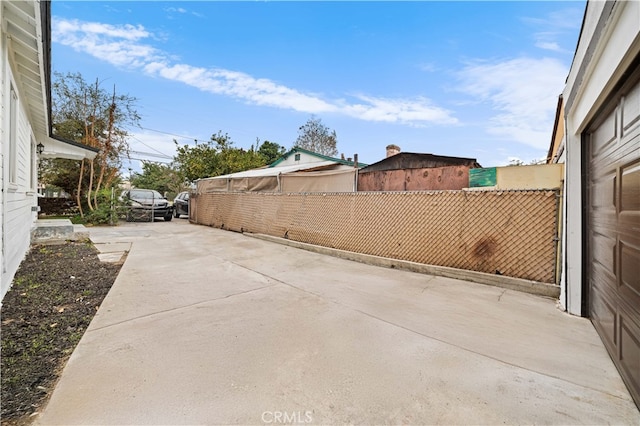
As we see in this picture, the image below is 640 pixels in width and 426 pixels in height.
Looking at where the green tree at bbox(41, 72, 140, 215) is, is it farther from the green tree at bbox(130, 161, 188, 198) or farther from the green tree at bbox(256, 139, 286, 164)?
the green tree at bbox(130, 161, 188, 198)

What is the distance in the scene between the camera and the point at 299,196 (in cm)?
738

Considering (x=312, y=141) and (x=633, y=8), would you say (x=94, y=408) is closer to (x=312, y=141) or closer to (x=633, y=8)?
(x=633, y=8)

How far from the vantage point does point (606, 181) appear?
231 cm

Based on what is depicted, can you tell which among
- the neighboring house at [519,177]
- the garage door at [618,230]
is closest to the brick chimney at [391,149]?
the neighboring house at [519,177]

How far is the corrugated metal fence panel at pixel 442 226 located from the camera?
3857 millimetres

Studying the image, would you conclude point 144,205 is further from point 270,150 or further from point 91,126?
point 270,150

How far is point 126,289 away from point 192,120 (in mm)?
24185

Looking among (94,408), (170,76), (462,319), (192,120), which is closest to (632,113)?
(462,319)

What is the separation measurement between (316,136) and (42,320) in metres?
27.5

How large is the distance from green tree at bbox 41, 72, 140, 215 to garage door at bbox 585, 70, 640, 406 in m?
15.0

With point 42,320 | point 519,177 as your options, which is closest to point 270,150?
point 519,177

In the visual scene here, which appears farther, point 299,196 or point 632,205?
point 299,196

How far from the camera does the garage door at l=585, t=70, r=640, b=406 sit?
5.62 ft

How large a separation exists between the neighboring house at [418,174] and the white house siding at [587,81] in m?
4.48
